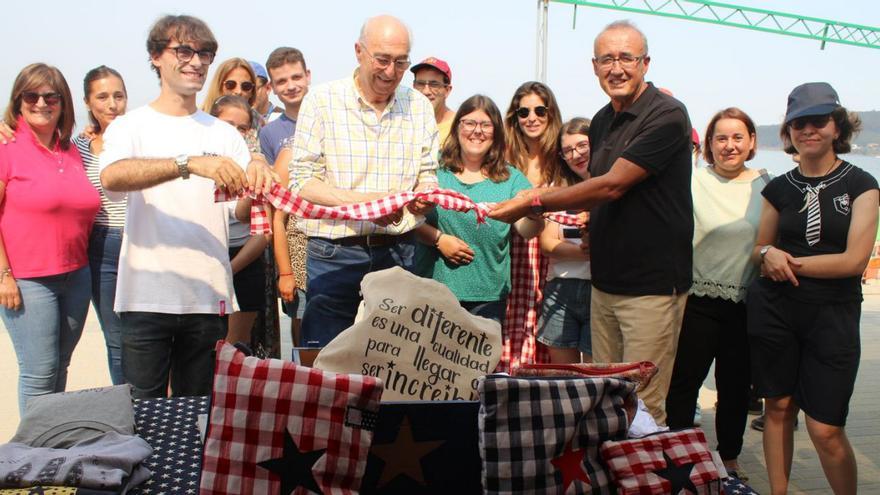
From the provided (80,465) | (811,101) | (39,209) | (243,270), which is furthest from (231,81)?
(80,465)

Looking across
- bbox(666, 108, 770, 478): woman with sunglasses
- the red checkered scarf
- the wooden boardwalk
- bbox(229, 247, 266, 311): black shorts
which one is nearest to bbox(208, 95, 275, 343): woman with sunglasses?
bbox(229, 247, 266, 311): black shorts

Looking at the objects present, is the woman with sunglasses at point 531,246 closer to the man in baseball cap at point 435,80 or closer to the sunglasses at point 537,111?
the sunglasses at point 537,111

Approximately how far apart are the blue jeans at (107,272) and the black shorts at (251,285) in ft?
2.11

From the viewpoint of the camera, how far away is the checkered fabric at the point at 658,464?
1510 millimetres

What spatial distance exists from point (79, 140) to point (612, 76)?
10.7ft

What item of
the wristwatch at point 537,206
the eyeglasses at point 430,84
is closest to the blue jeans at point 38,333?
the wristwatch at point 537,206

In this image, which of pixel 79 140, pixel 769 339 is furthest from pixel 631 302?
pixel 79 140

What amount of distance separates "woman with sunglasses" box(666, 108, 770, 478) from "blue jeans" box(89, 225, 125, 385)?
3.07m

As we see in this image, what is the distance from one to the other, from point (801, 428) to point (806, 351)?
2.09 m

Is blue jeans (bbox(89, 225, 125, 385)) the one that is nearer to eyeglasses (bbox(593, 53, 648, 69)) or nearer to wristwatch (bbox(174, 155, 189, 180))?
wristwatch (bbox(174, 155, 189, 180))

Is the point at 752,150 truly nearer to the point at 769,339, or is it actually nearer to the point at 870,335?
the point at 769,339

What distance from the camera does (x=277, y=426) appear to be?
56.8 inches

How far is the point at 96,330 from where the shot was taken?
8062 mm

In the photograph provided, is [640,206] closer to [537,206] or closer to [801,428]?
[537,206]
